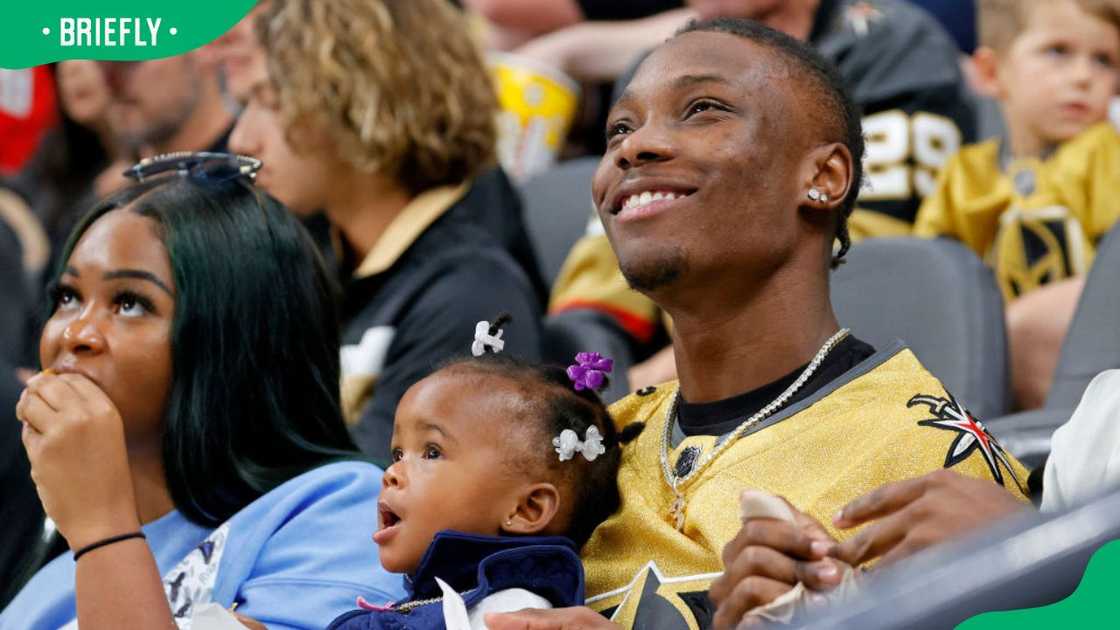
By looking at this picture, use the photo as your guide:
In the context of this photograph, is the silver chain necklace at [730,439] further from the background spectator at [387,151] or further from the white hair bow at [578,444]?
the background spectator at [387,151]

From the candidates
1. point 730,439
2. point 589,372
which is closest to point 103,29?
point 589,372

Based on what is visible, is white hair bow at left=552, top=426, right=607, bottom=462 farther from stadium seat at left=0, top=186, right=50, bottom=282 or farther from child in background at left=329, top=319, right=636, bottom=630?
stadium seat at left=0, top=186, right=50, bottom=282

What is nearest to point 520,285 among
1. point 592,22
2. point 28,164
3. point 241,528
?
point 241,528

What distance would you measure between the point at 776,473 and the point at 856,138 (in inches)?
18.5

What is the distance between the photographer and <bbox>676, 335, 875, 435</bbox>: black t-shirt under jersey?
178cm

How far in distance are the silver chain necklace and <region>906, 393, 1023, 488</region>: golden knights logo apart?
13 centimetres

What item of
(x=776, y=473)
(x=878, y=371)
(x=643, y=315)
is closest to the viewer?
(x=776, y=473)

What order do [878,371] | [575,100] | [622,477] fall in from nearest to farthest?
[878,371] → [622,477] → [575,100]

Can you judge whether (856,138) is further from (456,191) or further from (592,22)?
(592,22)

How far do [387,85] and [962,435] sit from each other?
1.81m

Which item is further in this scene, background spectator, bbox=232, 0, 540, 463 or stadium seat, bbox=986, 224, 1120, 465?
background spectator, bbox=232, 0, 540, 463

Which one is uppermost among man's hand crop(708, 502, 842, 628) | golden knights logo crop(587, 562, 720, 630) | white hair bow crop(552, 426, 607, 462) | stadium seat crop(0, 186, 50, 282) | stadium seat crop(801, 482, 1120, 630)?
stadium seat crop(801, 482, 1120, 630)

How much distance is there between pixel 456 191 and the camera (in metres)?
3.18

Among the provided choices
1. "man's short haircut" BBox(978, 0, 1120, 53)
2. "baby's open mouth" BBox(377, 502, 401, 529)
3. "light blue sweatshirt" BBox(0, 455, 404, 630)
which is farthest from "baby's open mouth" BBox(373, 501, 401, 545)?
"man's short haircut" BBox(978, 0, 1120, 53)
